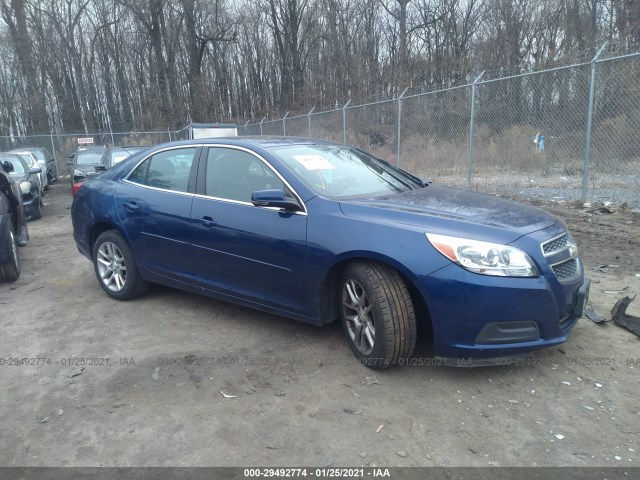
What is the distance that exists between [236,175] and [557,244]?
2479mm

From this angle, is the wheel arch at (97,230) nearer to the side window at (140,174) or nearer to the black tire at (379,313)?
the side window at (140,174)

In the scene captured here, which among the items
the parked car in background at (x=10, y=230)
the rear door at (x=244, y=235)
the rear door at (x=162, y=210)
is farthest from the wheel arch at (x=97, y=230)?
the rear door at (x=244, y=235)

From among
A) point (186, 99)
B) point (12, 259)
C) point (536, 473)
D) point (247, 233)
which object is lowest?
point (536, 473)

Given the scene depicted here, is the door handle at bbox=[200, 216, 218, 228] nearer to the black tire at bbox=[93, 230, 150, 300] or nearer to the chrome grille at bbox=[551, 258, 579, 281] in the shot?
the black tire at bbox=[93, 230, 150, 300]

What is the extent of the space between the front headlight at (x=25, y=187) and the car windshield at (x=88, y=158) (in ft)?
14.8

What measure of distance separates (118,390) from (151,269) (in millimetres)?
1553

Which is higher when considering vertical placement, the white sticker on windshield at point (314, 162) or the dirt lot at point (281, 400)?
the white sticker on windshield at point (314, 162)

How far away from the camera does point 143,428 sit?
2.86 meters

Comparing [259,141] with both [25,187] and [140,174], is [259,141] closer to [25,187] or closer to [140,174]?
[140,174]

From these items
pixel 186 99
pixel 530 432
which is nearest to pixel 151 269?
pixel 530 432

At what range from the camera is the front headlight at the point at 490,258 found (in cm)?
296

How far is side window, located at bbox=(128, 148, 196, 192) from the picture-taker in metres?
4.49

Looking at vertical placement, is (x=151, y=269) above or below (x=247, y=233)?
below

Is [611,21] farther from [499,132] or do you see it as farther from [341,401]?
[341,401]
